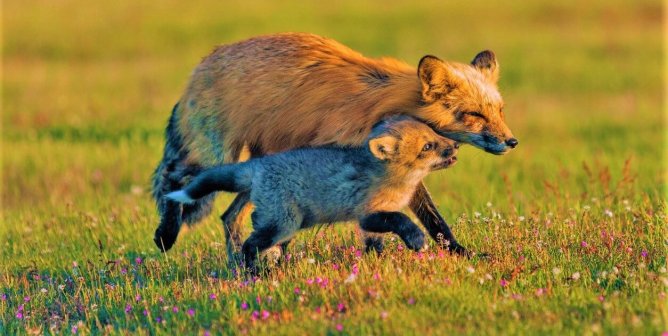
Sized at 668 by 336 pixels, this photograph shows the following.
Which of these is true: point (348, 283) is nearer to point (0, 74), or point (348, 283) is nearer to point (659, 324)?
point (659, 324)

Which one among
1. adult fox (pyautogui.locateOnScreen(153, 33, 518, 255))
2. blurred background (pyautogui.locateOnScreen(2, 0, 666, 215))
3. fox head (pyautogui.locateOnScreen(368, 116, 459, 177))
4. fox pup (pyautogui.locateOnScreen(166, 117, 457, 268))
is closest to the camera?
fox head (pyautogui.locateOnScreen(368, 116, 459, 177))

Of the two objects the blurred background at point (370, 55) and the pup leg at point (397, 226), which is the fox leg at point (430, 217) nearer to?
the pup leg at point (397, 226)

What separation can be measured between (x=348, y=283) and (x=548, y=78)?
13.6 meters

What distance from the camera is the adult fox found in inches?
281

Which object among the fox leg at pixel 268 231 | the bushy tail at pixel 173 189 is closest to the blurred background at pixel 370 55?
the bushy tail at pixel 173 189

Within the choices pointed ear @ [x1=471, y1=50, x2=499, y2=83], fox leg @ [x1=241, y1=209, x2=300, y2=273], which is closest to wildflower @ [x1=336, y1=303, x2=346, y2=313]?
fox leg @ [x1=241, y1=209, x2=300, y2=273]

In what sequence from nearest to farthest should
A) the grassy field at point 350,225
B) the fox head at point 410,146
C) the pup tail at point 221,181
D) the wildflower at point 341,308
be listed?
the wildflower at point 341,308, the grassy field at point 350,225, the fox head at point 410,146, the pup tail at point 221,181

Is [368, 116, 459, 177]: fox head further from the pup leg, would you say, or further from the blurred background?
the blurred background

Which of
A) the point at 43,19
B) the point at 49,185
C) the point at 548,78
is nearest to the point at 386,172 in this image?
the point at 49,185

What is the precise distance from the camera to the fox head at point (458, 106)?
7.05 meters

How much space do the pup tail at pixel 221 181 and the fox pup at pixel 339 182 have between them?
0.30 ft

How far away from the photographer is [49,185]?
1239 centimetres

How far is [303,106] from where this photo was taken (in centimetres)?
775

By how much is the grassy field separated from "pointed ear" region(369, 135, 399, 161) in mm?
720
